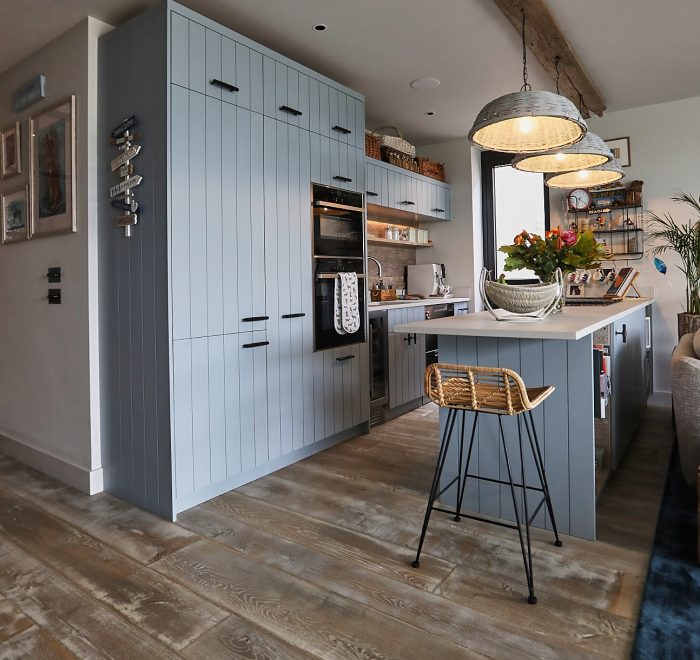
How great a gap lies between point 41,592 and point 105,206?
183 cm

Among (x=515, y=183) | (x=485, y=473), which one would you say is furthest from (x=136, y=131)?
(x=515, y=183)

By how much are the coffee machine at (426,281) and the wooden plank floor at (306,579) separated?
9.40 ft

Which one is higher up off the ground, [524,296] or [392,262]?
[392,262]

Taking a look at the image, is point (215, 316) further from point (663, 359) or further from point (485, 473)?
point (663, 359)

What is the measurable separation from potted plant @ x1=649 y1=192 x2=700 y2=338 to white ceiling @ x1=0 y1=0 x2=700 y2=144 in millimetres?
1017

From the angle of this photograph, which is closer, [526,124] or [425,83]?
[526,124]

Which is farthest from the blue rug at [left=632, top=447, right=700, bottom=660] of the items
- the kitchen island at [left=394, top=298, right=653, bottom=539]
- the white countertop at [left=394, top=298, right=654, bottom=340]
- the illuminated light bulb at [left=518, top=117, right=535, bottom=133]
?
the illuminated light bulb at [left=518, top=117, right=535, bottom=133]

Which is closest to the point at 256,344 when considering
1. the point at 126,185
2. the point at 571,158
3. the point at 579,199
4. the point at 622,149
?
the point at 126,185

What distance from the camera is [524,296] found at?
2398mm

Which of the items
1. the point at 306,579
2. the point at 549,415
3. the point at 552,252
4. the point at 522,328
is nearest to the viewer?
the point at 306,579

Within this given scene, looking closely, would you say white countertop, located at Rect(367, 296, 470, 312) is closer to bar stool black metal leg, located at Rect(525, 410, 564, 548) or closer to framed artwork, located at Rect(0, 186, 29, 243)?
bar stool black metal leg, located at Rect(525, 410, 564, 548)

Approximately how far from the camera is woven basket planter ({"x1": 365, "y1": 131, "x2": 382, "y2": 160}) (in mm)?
4375

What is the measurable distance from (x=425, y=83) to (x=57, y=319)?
118 inches

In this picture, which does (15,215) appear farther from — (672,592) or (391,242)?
(672,592)
